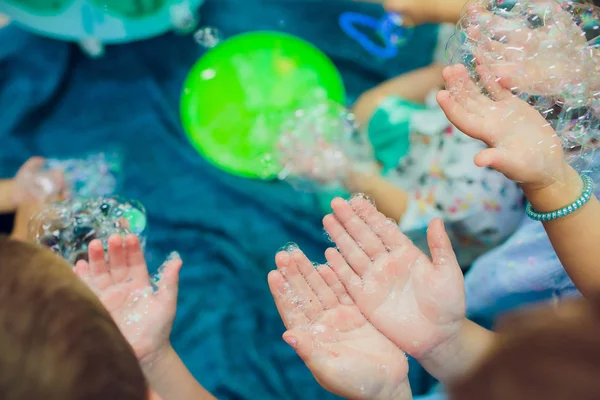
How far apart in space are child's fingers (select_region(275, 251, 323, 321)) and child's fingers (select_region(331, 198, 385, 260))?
76 mm

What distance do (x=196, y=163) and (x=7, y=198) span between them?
0.42 meters

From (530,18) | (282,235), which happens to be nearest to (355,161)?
(282,235)

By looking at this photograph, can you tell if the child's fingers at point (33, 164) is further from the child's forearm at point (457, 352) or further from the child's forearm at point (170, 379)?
the child's forearm at point (457, 352)

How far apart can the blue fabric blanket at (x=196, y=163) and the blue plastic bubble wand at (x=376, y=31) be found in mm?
25

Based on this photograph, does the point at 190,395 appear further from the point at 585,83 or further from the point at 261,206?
the point at 585,83

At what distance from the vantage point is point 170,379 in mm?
743

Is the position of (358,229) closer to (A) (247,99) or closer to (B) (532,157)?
(B) (532,157)

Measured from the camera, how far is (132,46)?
135 centimetres

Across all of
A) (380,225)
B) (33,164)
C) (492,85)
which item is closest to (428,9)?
(492,85)

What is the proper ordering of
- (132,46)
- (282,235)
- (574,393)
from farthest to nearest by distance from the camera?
(132,46)
(282,235)
(574,393)

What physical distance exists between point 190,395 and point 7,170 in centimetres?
78

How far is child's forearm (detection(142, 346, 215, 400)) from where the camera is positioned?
73cm

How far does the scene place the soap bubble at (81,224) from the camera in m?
0.91

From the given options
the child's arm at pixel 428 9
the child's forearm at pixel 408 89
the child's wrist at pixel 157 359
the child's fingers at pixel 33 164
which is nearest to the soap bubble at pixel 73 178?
the child's fingers at pixel 33 164
